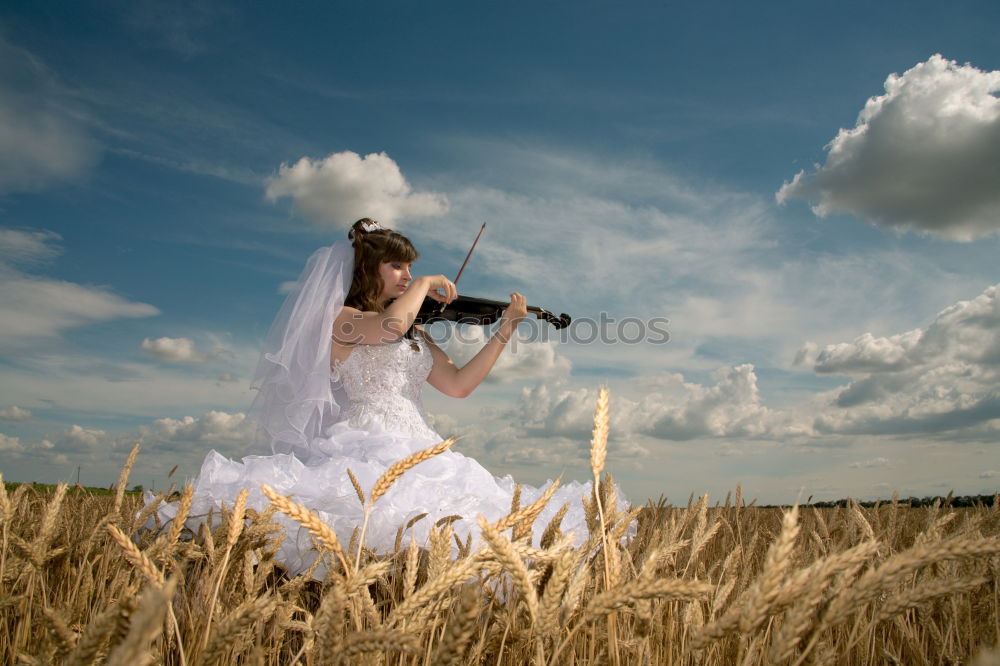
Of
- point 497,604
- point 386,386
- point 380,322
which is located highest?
point 380,322

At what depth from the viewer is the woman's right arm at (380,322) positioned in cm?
608

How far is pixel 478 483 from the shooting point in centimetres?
473

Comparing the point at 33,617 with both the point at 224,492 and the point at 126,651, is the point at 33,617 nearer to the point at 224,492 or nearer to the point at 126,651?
the point at 224,492

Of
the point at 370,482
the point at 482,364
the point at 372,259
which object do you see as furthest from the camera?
the point at 482,364

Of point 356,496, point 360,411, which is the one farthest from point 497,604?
point 360,411

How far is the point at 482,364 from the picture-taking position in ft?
21.9

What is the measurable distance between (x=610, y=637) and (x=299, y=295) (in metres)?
5.33

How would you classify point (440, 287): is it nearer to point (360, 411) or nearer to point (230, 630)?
point (360, 411)

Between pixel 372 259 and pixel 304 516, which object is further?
pixel 372 259

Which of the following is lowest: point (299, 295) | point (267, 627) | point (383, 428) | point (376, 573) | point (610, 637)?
point (267, 627)

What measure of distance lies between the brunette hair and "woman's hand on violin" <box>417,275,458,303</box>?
1.31 ft

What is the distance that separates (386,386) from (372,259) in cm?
135

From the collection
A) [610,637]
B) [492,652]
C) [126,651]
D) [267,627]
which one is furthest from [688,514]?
[126,651]

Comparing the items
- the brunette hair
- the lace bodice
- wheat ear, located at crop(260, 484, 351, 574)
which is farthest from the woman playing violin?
wheat ear, located at crop(260, 484, 351, 574)
